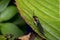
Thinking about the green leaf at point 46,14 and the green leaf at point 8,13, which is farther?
the green leaf at point 8,13

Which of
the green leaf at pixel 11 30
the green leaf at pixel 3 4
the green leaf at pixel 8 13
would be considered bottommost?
the green leaf at pixel 11 30

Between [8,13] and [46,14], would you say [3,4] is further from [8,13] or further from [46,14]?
[46,14]

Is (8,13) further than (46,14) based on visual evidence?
Yes

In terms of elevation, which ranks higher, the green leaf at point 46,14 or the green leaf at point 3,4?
the green leaf at point 3,4

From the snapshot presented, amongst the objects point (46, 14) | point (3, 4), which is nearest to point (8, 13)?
point (3, 4)

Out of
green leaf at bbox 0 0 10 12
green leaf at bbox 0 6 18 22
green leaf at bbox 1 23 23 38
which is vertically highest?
green leaf at bbox 0 0 10 12
